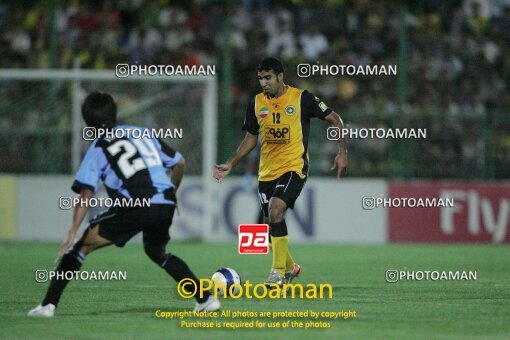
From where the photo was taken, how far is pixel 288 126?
36.6 ft

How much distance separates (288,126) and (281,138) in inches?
5.6

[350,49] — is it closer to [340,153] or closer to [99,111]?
[340,153]

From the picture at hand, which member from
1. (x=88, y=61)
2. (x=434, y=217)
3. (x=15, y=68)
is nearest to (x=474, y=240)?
(x=434, y=217)

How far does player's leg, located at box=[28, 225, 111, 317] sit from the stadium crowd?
11.2 meters

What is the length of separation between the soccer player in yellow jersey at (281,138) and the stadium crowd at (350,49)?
8031mm

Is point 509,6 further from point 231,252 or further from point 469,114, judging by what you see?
point 231,252

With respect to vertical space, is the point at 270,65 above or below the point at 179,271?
above

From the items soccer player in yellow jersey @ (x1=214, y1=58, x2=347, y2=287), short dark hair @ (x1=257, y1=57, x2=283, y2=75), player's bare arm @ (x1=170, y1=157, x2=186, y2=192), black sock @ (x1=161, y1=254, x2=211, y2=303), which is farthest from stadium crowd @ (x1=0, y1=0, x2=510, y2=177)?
black sock @ (x1=161, y1=254, x2=211, y2=303)

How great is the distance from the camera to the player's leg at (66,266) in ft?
27.2

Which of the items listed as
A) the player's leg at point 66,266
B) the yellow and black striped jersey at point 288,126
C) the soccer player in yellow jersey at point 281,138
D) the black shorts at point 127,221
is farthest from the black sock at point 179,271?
the yellow and black striped jersey at point 288,126

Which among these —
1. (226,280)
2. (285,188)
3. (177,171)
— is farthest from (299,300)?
(177,171)

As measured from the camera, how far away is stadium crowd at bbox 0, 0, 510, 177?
1941 centimetres

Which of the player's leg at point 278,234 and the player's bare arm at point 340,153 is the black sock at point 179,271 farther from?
the player's bare arm at point 340,153

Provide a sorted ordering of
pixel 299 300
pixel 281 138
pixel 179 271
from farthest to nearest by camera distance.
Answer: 1. pixel 281 138
2. pixel 299 300
3. pixel 179 271
